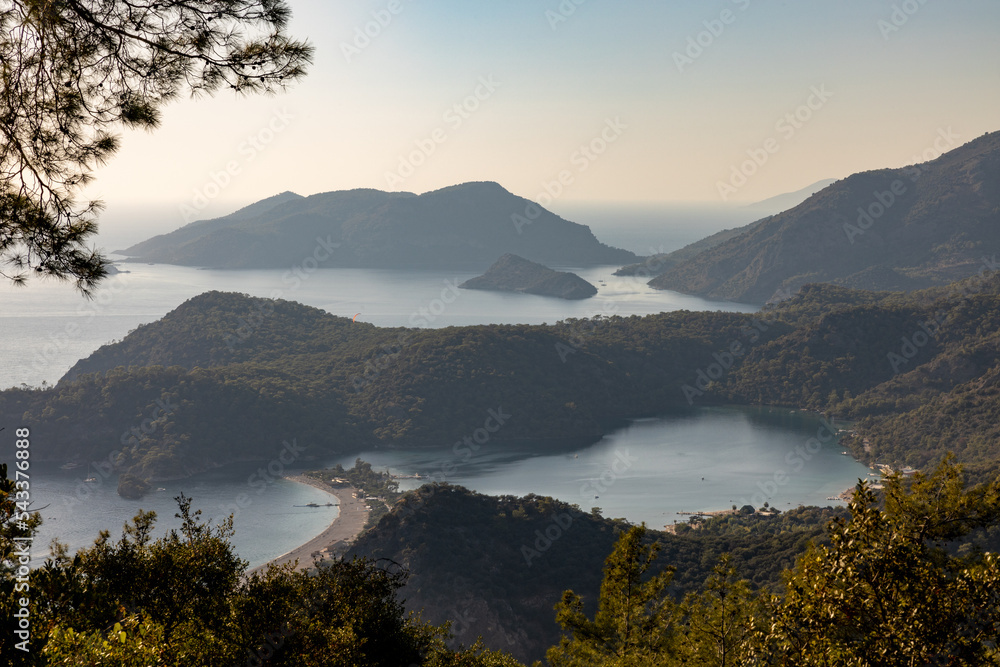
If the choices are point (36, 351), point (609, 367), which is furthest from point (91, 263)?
point (36, 351)

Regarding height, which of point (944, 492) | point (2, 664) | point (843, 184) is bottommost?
point (2, 664)

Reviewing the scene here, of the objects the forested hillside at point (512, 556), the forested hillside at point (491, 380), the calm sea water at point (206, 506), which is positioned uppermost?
the forested hillside at point (491, 380)

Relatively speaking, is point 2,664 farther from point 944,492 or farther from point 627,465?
point 627,465
